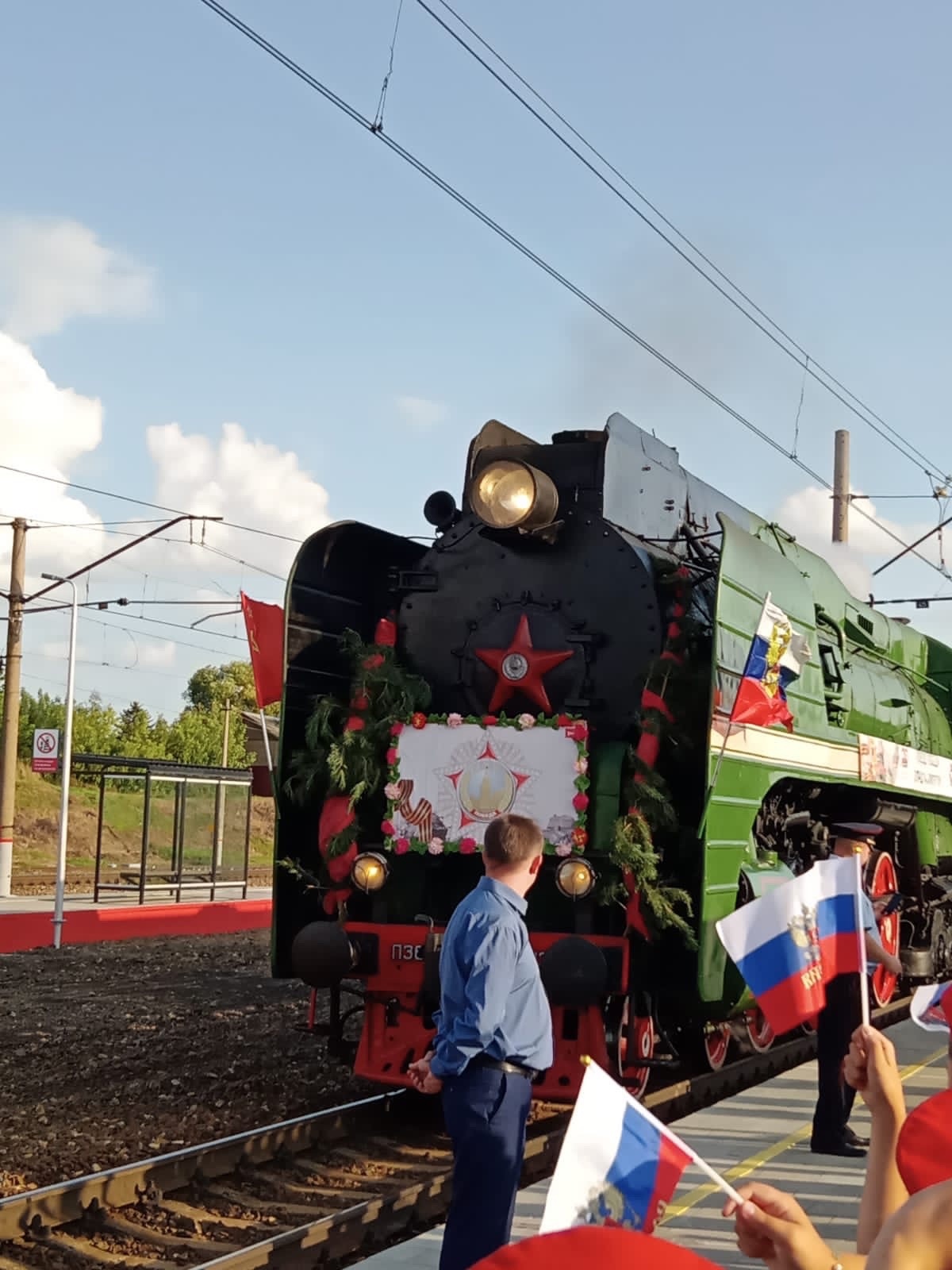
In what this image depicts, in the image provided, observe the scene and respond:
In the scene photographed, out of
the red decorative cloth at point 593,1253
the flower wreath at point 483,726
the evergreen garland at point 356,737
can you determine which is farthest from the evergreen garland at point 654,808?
the red decorative cloth at point 593,1253

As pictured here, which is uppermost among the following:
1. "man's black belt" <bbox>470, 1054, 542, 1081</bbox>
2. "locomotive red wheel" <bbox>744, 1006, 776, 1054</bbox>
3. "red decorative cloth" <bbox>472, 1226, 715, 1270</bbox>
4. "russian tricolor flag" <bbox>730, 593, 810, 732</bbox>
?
"russian tricolor flag" <bbox>730, 593, 810, 732</bbox>

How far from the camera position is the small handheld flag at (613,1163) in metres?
2.18

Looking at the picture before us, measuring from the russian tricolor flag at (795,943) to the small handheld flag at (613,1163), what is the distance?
32.1 inches

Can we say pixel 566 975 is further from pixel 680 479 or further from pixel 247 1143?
pixel 680 479

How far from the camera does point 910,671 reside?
Result: 13.3 m

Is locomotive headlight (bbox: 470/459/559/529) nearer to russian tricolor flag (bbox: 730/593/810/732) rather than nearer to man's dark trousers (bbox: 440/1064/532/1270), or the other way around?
russian tricolor flag (bbox: 730/593/810/732)

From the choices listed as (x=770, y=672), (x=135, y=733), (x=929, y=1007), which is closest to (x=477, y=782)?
(x=770, y=672)

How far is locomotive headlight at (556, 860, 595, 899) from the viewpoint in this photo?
7.07 meters

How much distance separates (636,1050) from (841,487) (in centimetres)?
1376

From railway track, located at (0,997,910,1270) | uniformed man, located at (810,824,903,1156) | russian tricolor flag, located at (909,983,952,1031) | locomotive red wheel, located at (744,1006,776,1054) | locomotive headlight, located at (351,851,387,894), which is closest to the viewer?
russian tricolor flag, located at (909,983,952,1031)

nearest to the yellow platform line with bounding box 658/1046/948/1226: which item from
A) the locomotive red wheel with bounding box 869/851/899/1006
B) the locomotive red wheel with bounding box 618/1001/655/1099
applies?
the locomotive red wheel with bounding box 618/1001/655/1099

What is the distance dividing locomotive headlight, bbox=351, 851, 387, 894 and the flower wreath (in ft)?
0.43

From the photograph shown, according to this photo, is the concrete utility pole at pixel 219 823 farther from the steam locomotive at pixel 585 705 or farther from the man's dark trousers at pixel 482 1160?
the man's dark trousers at pixel 482 1160

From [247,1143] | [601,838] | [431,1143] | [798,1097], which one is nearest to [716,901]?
[601,838]
